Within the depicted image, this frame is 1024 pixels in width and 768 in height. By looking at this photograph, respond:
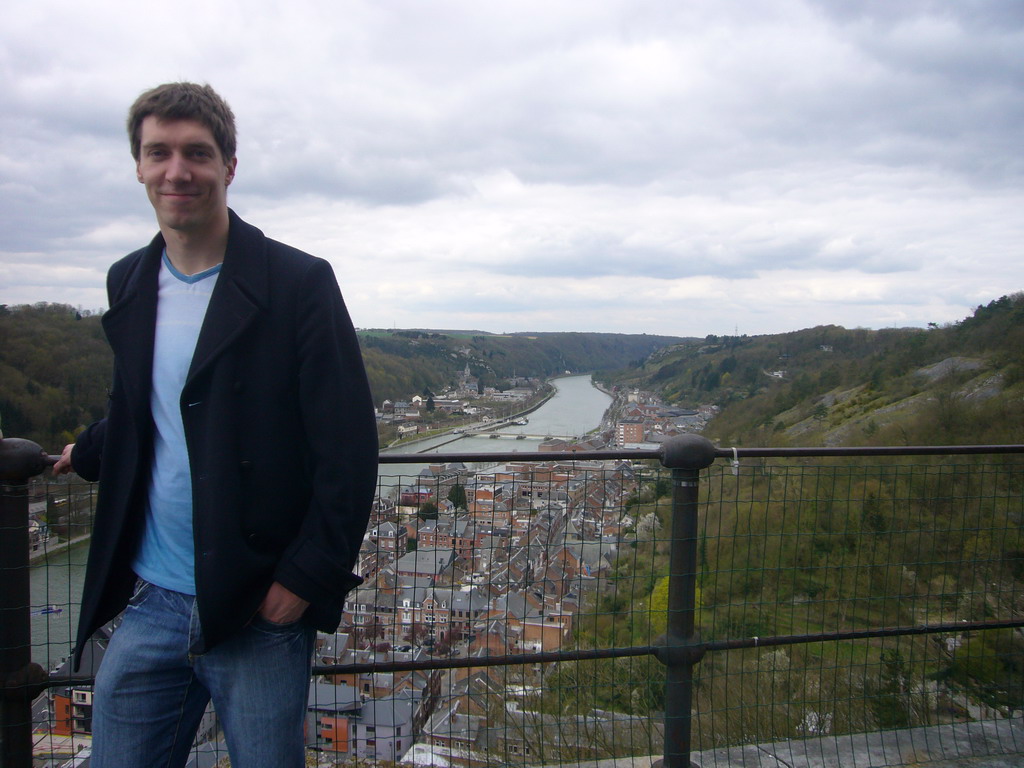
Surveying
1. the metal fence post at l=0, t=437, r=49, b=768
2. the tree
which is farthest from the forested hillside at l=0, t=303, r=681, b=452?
the tree

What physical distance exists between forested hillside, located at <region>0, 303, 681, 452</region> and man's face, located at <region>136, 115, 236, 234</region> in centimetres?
31

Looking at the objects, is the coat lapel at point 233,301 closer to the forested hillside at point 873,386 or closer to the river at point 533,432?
the river at point 533,432

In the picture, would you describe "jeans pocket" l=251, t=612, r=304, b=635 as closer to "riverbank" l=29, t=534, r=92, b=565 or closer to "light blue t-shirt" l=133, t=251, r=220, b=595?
"light blue t-shirt" l=133, t=251, r=220, b=595

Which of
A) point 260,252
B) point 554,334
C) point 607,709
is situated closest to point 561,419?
point 607,709

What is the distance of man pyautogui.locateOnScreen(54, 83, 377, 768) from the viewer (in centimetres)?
140

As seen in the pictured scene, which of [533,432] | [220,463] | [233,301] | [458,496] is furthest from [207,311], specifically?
[533,432]

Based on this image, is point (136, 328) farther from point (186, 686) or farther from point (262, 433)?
point (186, 686)

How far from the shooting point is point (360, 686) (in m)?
2.49

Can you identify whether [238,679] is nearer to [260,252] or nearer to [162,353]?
[162,353]

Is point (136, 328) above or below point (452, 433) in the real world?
above

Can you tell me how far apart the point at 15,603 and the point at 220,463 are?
1164mm

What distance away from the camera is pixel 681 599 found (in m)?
2.42

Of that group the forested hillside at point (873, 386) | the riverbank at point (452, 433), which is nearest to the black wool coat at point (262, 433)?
the riverbank at point (452, 433)

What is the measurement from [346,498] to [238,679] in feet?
1.42
